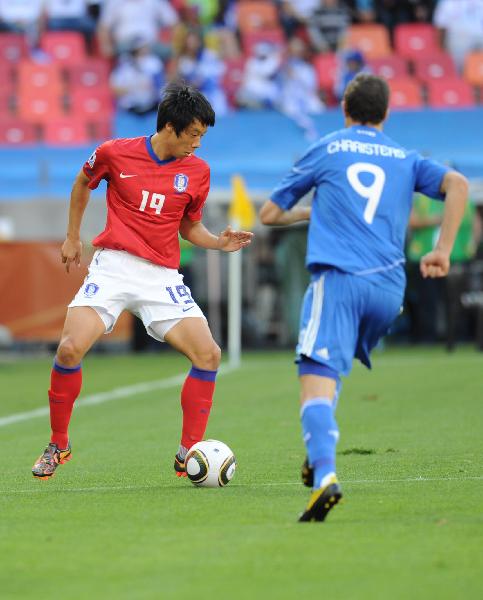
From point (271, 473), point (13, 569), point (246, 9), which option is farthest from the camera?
point (246, 9)

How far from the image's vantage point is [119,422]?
11969 mm

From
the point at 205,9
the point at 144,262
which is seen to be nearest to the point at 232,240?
the point at 144,262

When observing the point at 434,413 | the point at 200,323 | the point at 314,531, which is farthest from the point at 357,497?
the point at 434,413

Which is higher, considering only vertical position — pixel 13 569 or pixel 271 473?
pixel 13 569

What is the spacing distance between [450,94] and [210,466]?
1715 cm

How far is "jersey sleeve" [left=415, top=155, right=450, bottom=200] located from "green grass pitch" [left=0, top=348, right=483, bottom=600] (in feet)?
4.65

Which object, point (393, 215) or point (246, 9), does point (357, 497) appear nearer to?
point (393, 215)

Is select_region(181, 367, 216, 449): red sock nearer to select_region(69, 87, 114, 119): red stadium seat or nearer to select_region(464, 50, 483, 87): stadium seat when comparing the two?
select_region(69, 87, 114, 119): red stadium seat

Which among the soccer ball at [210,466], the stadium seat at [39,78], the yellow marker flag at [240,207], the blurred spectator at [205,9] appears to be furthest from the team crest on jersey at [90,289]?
the blurred spectator at [205,9]

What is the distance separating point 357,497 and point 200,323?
1638 millimetres

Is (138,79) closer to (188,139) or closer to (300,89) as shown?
(300,89)

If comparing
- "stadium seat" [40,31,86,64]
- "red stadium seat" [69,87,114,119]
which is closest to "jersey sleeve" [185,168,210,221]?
"red stadium seat" [69,87,114,119]

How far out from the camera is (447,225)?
246 inches

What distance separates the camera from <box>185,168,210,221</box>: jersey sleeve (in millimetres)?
8125
